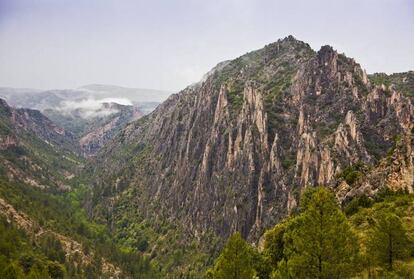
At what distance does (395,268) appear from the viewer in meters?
62.6

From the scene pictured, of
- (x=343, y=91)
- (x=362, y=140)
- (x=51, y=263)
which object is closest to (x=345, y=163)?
(x=362, y=140)

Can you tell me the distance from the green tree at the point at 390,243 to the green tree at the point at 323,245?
21.6 ft

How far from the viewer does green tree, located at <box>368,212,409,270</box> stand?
64.2m

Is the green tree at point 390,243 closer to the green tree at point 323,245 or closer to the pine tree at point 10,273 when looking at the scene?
the green tree at point 323,245

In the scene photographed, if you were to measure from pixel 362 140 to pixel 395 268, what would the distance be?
352 feet

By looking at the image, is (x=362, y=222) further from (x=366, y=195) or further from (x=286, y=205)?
(x=286, y=205)

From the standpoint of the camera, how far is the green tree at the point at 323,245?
57.8 meters

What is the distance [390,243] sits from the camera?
6444cm

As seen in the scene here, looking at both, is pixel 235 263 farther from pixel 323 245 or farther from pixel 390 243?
pixel 390 243

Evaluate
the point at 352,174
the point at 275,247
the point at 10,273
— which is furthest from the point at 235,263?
the point at 352,174

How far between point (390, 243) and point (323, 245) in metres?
12.3

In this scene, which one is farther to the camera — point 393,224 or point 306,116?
point 306,116

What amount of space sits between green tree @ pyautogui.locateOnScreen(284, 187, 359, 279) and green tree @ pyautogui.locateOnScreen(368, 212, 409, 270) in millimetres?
6582

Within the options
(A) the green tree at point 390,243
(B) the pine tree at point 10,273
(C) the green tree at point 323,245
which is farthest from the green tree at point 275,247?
(B) the pine tree at point 10,273
